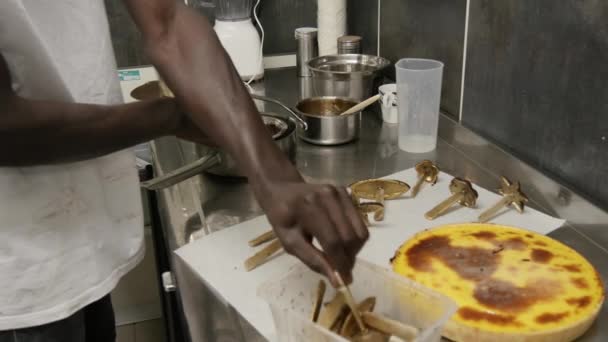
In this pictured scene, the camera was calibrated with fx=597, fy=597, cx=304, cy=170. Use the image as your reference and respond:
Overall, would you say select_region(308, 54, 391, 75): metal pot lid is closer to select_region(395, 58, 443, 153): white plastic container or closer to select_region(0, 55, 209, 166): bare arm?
select_region(395, 58, 443, 153): white plastic container

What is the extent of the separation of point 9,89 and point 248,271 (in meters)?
0.37

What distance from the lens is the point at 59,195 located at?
0.72 metres

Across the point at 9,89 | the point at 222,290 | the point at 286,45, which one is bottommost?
the point at 222,290

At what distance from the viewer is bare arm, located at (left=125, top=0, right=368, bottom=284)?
1.76 feet

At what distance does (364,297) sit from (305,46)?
1.07 meters

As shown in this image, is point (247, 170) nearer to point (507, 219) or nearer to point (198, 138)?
point (198, 138)

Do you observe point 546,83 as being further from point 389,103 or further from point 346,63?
point 346,63

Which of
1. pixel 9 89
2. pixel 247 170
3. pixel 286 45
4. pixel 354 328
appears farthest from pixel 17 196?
pixel 286 45

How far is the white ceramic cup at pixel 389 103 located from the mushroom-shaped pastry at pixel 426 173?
250 millimetres

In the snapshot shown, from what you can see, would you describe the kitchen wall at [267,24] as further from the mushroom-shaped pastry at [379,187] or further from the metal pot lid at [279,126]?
the mushroom-shaped pastry at [379,187]

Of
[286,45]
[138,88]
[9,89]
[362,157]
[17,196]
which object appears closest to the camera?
[9,89]

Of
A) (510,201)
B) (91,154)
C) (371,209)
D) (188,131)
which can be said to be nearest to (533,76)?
(510,201)

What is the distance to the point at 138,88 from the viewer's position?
5.08ft

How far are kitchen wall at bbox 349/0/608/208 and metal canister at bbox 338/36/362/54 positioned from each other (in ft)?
0.77
